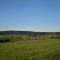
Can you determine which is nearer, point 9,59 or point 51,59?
point 51,59

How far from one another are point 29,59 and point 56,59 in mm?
2780

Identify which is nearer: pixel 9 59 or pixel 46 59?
pixel 46 59

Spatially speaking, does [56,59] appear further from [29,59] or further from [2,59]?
[2,59]

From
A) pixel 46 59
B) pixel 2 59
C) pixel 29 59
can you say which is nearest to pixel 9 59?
pixel 2 59

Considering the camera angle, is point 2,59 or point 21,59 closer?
point 21,59

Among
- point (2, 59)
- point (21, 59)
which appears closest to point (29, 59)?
point (21, 59)

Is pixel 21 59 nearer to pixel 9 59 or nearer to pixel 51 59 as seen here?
pixel 9 59

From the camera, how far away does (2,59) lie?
60.1ft

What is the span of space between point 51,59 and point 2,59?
18.9 ft

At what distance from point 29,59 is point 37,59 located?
2.95ft

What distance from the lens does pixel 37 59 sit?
16.4 m

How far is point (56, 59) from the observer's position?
16031 mm

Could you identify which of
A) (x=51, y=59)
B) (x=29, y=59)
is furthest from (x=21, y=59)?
(x=51, y=59)

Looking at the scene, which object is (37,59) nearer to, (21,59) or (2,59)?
(21,59)
